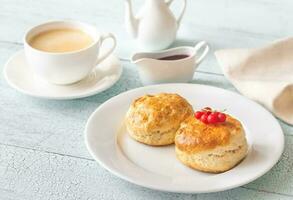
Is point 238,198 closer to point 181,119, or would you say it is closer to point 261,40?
point 181,119

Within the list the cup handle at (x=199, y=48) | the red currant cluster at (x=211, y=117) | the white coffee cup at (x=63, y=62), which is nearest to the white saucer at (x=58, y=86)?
the white coffee cup at (x=63, y=62)

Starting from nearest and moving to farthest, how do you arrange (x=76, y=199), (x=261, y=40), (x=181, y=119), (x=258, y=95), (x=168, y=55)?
(x=76, y=199)
(x=181, y=119)
(x=258, y=95)
(x=168, y=55)
(x=261, y=40)

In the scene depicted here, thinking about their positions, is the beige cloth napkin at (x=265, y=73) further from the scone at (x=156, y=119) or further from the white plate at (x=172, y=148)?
the scone at (x=156, y=119)

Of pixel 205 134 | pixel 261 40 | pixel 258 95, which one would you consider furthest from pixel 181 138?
pixel 261 40

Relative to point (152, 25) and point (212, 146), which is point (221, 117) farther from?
point (152, 25)

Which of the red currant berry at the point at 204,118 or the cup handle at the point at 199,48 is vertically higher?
the red currant berry at the point at 204,118
